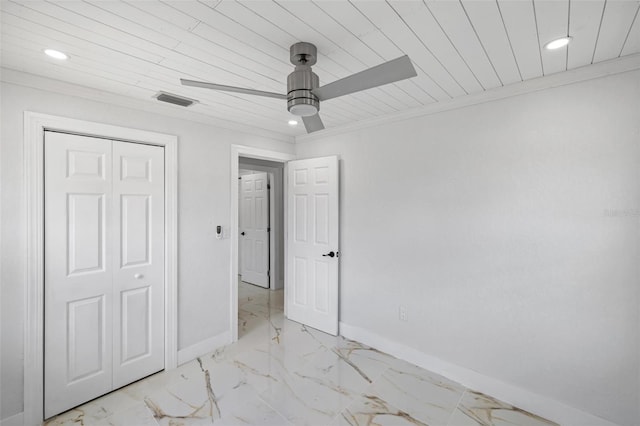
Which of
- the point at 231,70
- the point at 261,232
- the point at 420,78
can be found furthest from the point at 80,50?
the point at 261,232

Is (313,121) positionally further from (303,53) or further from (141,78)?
(141,78)

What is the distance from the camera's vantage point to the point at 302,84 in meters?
1.50

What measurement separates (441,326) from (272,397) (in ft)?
4.99

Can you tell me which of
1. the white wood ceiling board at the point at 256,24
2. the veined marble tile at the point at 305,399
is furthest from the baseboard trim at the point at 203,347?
the white wood ceiling board at the point at 256,24

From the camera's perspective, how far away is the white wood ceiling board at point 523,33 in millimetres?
1319

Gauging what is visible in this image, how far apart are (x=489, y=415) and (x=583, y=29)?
95.5 inches

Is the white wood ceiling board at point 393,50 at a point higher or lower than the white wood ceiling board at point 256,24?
higher

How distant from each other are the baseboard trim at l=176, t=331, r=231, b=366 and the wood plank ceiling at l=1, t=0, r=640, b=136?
2306 mm

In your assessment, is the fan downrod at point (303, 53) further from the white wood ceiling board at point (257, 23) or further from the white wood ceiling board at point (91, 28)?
the white wood ceiling board at point (91, 28)

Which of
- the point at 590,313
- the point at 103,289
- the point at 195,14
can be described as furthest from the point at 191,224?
the point at 590,313

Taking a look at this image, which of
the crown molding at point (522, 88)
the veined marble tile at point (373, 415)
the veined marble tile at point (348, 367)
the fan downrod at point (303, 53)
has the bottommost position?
the veined marble tile at point (373, 415)

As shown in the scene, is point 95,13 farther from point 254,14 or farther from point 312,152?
point 312,152

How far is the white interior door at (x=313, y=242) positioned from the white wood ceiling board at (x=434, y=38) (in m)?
1.52

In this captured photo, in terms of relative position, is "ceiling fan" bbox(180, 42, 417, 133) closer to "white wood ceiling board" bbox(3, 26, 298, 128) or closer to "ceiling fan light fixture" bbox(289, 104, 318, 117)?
"ceiling fan light fixture" bbox(289, 104, 318, 117)
